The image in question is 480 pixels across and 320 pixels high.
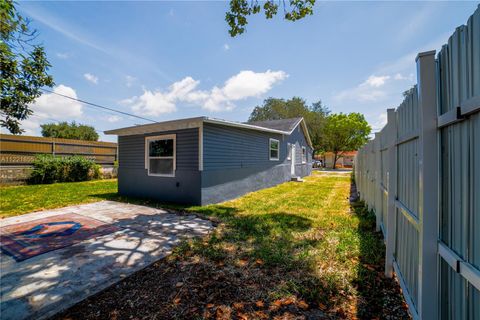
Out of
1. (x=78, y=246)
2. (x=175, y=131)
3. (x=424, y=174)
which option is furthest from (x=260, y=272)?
(x=175, y=131)

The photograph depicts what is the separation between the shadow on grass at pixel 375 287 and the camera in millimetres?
2100

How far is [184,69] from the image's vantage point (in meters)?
12.8

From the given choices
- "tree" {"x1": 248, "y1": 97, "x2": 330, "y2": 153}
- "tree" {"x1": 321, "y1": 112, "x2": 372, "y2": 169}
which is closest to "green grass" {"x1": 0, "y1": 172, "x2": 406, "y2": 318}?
"tree" {"x1": 321, "y1": 112, "x2": 372, "y2": 169}

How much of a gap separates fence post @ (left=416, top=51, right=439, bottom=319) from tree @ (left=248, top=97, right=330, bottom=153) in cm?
3394

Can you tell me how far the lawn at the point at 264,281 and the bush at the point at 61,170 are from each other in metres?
13.3

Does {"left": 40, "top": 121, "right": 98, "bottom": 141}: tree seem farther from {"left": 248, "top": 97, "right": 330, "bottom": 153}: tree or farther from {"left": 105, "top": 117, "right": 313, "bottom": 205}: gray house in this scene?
{"left": 105, "top": 117, "right": 313, "bottom": 205}: gray house

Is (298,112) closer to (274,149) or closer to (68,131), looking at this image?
(274,149)

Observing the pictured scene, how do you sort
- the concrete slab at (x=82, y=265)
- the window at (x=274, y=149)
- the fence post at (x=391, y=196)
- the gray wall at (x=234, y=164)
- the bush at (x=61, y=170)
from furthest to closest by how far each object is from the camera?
the bush at (x=61, y=170) → the window at (x=274, y=149) → the gray wall at (x=234, y=164) → the fence post at (x=391, y=196) → the concrete slab at (x=82, y=265)

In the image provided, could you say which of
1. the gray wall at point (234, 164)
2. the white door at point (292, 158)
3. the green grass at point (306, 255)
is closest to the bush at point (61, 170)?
the green grass at point (306, 255)

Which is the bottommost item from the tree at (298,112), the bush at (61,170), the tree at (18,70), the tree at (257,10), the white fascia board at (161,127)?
the bush at (61,170)

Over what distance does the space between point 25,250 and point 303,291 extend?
4.53 meters

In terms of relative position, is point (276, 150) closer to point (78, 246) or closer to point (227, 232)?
point (227, 232)

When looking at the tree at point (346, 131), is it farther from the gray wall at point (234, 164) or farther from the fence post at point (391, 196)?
the fence post at point (391, 196)

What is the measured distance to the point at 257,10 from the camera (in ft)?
16.3
